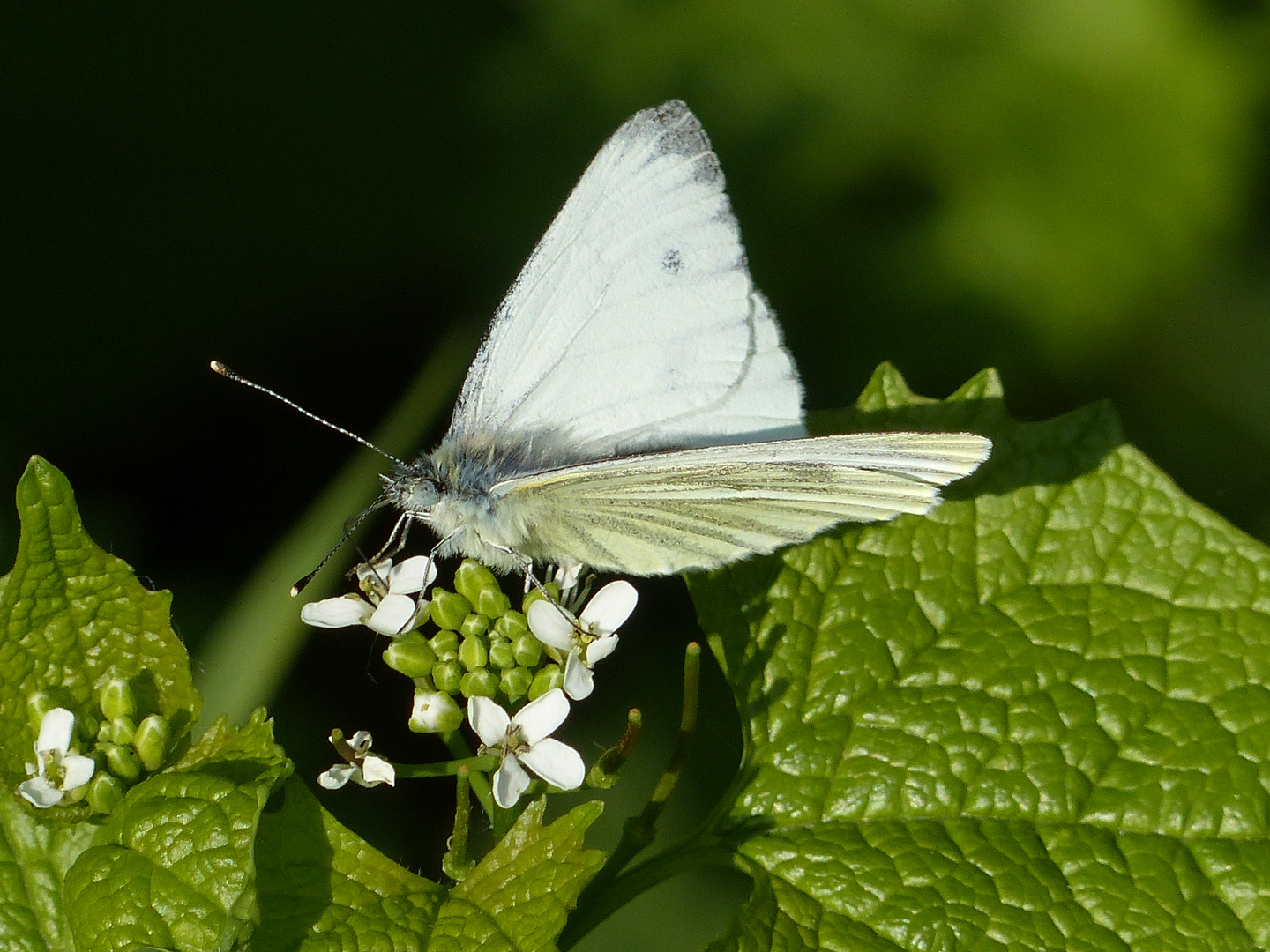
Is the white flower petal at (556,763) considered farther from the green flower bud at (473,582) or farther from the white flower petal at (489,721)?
the green flower bud at (473,582)

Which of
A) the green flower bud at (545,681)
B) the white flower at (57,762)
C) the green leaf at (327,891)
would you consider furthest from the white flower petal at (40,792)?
the green flower bud at (545,681)

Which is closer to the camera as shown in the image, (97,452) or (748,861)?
(748,861)

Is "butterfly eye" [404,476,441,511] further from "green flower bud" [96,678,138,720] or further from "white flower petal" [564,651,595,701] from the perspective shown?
"green flower bud" [96,678,138,720]

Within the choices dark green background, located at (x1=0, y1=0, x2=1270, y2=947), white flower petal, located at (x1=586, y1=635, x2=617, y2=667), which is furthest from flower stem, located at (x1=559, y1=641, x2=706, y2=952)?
dark green background, located at (x1=0, y1=0, x2=1270, y2=947)

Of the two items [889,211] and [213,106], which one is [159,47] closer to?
[213,106]

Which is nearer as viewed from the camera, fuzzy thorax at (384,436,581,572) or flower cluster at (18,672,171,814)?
flower cluster at (18,672,171,814)

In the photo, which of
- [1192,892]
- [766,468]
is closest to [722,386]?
[766,468]
